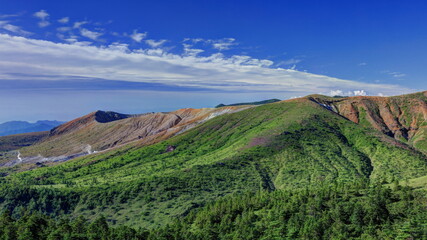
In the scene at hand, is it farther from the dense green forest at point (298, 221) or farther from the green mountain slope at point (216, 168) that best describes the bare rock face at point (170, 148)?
the dense green forest at point (298, 221)

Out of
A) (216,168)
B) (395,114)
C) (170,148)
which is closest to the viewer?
(216,168)

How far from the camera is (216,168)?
356 feet

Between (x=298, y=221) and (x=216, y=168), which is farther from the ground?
(x=298, y=221)

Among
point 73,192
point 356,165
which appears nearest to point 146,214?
point 73,192

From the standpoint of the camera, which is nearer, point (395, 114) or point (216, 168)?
point (216, 168)

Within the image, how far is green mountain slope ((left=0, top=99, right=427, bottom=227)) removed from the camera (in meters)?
89.9

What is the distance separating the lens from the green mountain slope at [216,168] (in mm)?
89875

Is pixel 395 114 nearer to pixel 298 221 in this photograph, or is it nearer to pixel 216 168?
pixel 216 168

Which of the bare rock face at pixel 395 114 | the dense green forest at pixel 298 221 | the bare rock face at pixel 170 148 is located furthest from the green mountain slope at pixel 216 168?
the bare rock face at pixel 395 114

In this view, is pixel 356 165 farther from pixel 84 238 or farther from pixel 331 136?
pixel 84 238

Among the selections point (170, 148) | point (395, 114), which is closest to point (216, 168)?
point (170, 148)

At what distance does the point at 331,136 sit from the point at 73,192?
111m

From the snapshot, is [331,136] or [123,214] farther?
[331,136]

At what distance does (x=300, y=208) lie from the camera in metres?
55.0
